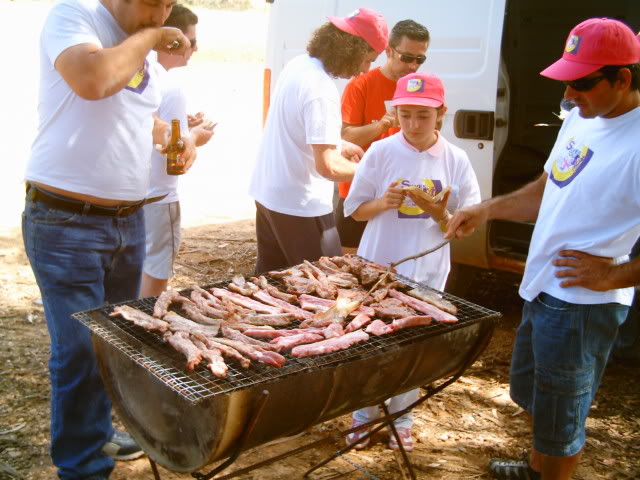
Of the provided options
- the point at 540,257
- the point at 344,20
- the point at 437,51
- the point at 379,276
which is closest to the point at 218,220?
the point at 437,51

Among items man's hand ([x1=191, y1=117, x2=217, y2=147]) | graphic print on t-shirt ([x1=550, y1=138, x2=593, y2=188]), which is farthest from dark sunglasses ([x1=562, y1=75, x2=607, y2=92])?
man's hand ([x1=191, y1=117, x2=217, y2=147])

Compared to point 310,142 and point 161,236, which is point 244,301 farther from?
point 161,236

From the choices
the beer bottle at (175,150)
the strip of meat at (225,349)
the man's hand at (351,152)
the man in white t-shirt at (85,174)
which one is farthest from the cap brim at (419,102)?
the strip of meat at (225,349)

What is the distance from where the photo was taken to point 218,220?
27.9 feet

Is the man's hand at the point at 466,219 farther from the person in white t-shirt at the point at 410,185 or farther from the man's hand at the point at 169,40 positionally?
the man's hand at the point at 169,40

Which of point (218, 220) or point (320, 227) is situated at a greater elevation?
point (320, 227)

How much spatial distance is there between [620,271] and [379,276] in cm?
107

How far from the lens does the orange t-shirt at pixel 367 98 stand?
487 centimetres

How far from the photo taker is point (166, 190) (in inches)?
174

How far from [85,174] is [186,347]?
86 centimetres

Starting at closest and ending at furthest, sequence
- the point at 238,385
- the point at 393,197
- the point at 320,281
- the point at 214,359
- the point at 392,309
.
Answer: the point at 238,385, the point at 214,359, the point at 392,309, the point at 320,281, the point at 393,197

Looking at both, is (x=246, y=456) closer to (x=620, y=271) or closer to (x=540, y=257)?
(x=540, y=257)

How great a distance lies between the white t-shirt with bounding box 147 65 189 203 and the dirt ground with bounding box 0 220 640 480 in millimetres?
1381

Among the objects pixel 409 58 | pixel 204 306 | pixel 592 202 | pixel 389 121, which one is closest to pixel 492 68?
pixel 409 58
